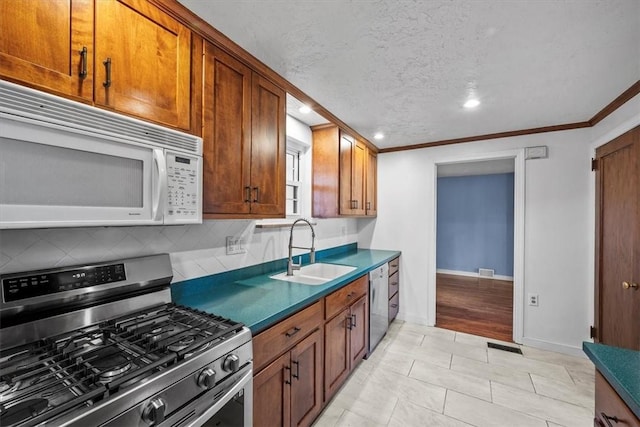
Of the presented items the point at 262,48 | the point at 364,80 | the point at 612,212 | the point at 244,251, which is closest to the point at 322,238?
the point at 244,251

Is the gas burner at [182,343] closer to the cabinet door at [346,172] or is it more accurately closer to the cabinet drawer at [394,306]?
the cabinet door at [346,172]

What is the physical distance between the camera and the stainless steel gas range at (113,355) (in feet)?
2.39

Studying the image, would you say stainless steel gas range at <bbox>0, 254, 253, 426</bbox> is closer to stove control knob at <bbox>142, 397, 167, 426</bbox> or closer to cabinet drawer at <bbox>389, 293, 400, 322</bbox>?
stove control knob at <bbox>142, 397, 167, 426</bbox>

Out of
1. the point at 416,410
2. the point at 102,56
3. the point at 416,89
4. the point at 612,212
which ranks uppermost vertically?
the point at 416,89

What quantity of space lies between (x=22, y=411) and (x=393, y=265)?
3.20 metres

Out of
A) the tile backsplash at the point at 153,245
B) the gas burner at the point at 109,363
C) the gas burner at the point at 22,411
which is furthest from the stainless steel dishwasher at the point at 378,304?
the gas burner at the point at 22,411

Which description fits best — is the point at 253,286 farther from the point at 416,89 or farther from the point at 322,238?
the point at 416,89

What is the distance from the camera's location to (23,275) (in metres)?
1.02

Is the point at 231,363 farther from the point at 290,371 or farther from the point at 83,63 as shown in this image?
the point at 83,63

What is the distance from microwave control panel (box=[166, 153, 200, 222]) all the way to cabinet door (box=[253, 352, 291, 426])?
2.67 ft

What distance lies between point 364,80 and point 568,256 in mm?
2778

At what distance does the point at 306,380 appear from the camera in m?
1.68

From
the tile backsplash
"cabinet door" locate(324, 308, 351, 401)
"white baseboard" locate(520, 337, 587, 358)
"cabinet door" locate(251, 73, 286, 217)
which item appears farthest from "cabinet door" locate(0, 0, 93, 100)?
"white baseboard" locate(520, 337, 587, 358)

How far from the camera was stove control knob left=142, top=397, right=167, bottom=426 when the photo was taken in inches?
31.2
